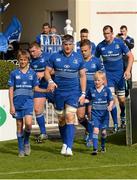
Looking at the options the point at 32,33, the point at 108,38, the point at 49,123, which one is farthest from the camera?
the point at 32,33

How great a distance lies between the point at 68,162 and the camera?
364 inches

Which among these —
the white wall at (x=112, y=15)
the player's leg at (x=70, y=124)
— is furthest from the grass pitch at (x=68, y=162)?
the white wall at (x=112, y=15)

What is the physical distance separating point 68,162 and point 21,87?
4.65ft

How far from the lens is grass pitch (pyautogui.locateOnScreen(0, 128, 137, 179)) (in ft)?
27.3

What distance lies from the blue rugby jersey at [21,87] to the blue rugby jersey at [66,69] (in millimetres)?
407

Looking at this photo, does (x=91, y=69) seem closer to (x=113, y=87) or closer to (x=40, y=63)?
(x=40, y=63)

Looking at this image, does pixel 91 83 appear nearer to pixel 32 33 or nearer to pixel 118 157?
pixel 118 157

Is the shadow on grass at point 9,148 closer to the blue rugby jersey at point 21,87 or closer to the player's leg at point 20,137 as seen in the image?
the player's leg at point 20,137

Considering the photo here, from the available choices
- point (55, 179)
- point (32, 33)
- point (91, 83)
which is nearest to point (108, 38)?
point (91, 83)

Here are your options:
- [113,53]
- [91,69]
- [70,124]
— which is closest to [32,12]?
[113,53]

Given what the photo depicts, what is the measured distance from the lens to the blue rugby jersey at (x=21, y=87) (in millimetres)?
9766

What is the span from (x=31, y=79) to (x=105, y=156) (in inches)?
64.7

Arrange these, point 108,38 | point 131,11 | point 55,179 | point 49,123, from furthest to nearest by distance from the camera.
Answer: point 131,11 → point 49,123 → point 108,38 → point 55,179

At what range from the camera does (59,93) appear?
32.6 feet
